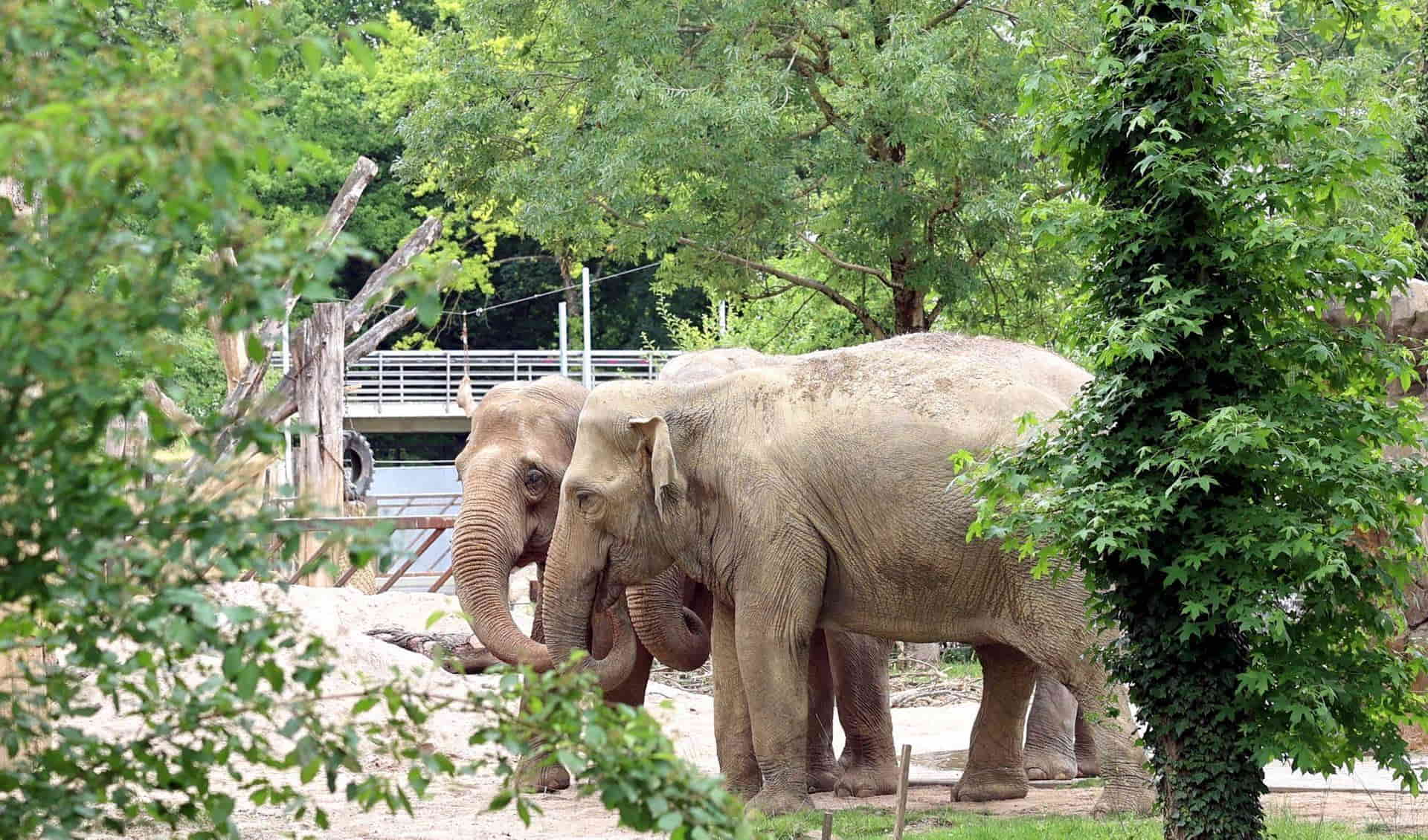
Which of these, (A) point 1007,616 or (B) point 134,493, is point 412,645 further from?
(B) point 134,493

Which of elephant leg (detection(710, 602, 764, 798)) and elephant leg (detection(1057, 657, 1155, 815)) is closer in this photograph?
elephant leg (detection(1057, 657, 1155, 815))

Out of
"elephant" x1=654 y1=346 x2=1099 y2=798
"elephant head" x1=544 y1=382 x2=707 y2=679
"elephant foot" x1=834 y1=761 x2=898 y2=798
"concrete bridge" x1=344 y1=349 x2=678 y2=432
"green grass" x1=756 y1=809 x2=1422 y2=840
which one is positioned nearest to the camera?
"green grass" x1=756 y1=809 x2=1422 y2=840

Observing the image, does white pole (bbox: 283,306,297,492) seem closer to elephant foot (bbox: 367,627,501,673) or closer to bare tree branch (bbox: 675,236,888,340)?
elephant foot (bbox: 367,627,501,673)

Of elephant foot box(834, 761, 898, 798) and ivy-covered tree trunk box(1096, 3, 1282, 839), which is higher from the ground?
ivy-covered tree trunk box(1096, 3, 1282, 839)

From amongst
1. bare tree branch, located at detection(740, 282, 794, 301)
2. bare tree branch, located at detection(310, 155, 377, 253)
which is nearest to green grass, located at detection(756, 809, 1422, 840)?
bare tree branch, located at detection(740, 282, 794, 301)

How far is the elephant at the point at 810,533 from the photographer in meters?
10.4

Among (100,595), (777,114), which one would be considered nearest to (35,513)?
(100,595)

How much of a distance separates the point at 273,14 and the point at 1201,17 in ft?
17.8

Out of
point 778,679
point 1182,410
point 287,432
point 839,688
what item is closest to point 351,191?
point 839,688

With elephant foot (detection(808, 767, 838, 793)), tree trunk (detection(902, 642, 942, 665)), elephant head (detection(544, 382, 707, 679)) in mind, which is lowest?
elephant foot (detection(808, 767, 838, 793))

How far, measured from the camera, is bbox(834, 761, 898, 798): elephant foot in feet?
39.5

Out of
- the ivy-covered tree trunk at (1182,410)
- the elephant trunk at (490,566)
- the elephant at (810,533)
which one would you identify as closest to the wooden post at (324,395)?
the elephant trunk at (490,566)

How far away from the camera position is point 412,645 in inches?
711

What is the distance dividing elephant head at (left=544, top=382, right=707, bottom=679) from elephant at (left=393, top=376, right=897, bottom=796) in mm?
620
